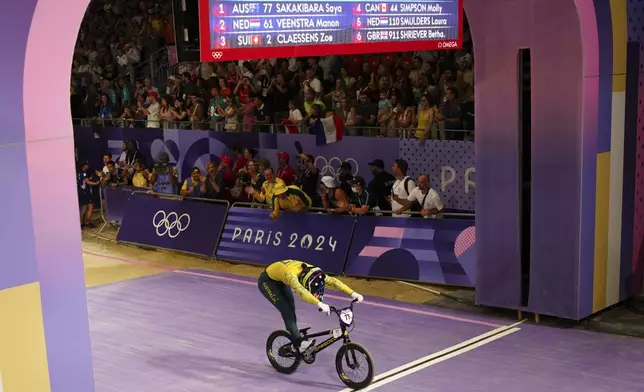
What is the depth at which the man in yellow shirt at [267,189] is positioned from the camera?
54.6 ft

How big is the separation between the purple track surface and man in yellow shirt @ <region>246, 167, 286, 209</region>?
2.60m

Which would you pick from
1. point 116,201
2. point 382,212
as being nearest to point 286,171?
point 382,212

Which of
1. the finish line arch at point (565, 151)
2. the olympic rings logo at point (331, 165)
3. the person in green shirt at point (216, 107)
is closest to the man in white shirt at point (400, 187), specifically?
the olympic rings logo at point (331, 165)

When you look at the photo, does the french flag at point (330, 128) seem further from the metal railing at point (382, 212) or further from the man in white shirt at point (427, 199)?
the man in white shirt at point (427, 199)

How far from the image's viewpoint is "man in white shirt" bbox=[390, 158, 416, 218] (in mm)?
15266

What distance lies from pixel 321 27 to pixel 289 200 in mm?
5511

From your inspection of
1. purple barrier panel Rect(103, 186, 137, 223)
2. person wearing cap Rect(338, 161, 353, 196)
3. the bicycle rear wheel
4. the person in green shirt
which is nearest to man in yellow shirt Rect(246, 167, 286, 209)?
person wearing cap Rect(338, 161, 353, 196)

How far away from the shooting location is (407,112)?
16.5 metres

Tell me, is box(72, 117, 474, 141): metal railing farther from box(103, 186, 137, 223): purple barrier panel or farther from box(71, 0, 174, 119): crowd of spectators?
box(103, 186, 137, 223): purple barrier panel

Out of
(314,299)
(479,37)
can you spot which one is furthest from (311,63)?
(314,299)

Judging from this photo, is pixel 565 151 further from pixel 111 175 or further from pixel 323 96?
pixel 111 175

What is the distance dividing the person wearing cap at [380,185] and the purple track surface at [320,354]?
2505mm

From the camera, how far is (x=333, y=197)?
16.3 metres

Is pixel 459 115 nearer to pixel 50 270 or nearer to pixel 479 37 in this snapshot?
pixel 479 37
